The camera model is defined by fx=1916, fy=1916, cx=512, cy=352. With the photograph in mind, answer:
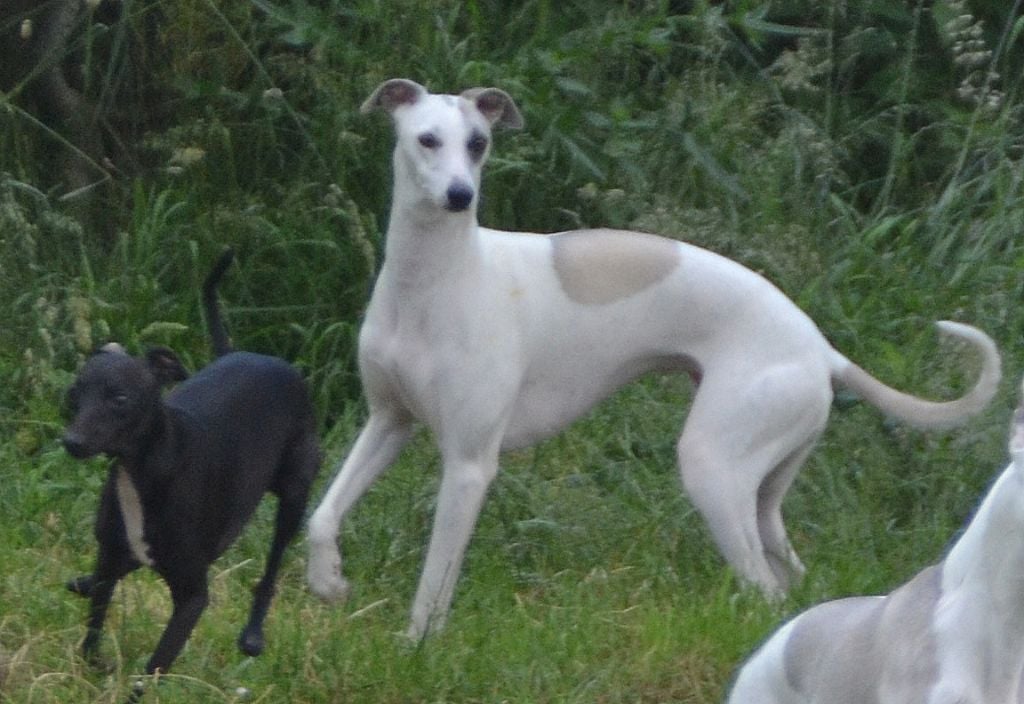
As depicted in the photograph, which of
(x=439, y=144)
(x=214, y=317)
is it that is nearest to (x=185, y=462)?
(x=214, y=317)

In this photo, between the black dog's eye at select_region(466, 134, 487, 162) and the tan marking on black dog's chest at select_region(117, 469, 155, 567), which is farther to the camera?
the black dog's eye at select_region(466, 134, 487, 162)

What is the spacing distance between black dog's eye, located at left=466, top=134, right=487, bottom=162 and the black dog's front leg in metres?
1.39

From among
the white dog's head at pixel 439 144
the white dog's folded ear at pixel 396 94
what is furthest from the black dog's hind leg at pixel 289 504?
the white dog's folded ear at pixel 396 94

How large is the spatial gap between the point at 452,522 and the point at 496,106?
3.62ft

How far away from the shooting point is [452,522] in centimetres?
464

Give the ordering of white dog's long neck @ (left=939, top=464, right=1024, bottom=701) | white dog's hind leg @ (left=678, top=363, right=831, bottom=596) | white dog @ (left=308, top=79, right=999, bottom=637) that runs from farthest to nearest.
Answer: white dog's hind leg @ (left=678, top=363, right=831, bottom=596)
white dog @ (left=308, top=79, right=999, bottom=637)
white dog's long neck @ (left=939, top=464, right=1024, bottom=701)

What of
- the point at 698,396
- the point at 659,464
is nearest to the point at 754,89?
the point at 659,464

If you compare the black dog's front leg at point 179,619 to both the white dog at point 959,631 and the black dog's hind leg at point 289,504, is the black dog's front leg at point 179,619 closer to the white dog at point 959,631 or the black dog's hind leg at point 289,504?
the black dog's hind leg at point 289,504

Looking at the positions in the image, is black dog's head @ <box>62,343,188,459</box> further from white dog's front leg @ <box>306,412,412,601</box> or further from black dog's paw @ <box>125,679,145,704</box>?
white dog's front leg @ <box>306,412,412,601</box>

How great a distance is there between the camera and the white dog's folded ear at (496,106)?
4.88 meters

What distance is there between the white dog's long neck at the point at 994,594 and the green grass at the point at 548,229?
51.8 inches

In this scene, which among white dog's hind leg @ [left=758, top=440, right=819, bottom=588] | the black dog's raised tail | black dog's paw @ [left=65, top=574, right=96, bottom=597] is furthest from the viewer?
white dog's hind leg @ [left=758, top=440, right=819, bottom=588]


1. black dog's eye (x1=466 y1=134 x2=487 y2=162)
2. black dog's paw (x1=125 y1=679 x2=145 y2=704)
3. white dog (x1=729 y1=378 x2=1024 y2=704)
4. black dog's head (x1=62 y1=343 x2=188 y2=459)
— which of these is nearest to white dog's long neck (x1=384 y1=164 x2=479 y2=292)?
black dog's eye (x1=466 y1=134 x2=487 y2=162)

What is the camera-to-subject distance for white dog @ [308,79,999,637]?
15.2 ft
